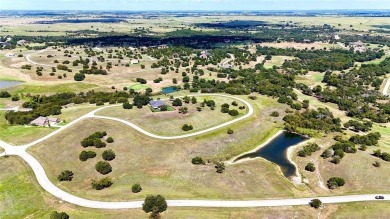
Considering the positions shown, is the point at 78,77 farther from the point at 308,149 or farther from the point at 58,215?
the point at 308,149

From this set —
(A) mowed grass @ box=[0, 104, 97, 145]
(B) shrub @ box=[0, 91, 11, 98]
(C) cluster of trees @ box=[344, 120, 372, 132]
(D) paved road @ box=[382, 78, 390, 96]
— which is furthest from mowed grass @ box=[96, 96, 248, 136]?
(D) paved road @ box=[382, 78, 390, 96]

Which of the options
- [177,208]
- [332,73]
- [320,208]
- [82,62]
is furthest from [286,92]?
[82,62]

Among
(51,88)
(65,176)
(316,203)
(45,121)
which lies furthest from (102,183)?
(51,88)

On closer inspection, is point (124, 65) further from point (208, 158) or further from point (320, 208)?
point (320, 208)

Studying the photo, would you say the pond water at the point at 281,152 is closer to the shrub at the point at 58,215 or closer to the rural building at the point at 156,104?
the rural building at the point at 156,104

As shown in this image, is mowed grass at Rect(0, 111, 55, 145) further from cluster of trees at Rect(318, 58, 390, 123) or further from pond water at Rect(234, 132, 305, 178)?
cluster of trees at Rect(318, 58, 390, 123)
